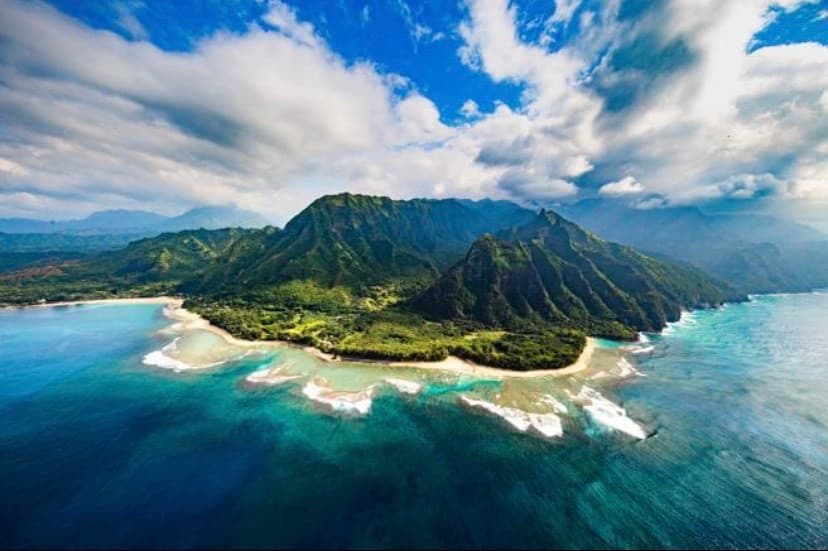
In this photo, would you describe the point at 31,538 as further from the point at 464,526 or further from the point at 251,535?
the point at 464,526

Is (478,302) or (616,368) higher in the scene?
(478,302)

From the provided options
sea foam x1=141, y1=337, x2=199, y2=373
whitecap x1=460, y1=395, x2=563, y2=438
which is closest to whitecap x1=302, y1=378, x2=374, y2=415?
whitecap x1=460, y1=395, x2=563, y2=438

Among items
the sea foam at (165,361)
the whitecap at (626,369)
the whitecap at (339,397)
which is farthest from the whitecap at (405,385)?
the whitecap at (626,369)

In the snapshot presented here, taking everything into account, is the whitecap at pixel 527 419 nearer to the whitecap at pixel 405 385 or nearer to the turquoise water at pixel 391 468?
the turquoise water at pixel 391 468

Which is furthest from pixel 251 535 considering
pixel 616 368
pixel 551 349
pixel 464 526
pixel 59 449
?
pixel 616 368

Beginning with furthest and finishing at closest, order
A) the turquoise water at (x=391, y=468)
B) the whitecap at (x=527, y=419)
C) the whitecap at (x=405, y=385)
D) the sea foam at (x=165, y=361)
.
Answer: the sea foam at (x=165, y=361) < the whitecap at (x=405, y=385) < the whitecap at (x=527, y=419) < the turquoise water at (x=391, y=468)

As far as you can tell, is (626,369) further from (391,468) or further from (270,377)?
(270,377)

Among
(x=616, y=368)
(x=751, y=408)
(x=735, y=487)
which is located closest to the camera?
(x=735, y=487)
